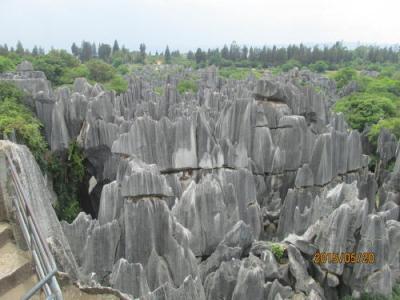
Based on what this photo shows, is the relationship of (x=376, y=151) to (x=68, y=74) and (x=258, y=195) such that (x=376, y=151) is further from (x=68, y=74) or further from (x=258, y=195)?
(x=68, y=74)

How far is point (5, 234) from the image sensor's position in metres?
4.22

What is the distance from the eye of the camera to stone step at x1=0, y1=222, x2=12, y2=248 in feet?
13.6

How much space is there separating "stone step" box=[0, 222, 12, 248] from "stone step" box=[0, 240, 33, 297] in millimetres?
63

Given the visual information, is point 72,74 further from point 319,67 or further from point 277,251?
point 319,67

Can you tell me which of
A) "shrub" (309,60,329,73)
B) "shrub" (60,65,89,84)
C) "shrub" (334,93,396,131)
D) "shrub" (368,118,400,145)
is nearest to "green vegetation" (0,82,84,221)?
"shrub" (368,118,400,145)

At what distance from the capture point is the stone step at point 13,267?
3.56 m

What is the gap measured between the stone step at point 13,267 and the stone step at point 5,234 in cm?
6

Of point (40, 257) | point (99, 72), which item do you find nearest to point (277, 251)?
point (40, 257)

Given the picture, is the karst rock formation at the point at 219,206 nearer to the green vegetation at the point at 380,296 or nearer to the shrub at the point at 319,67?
the green vegetation at the point at 380,296

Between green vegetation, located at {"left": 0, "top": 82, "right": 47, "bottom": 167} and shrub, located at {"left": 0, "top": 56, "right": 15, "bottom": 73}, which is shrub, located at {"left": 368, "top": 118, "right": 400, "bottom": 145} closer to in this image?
green vegetation, located at {"left": 0, "top": 82, "right": 47, "bottom": 167}

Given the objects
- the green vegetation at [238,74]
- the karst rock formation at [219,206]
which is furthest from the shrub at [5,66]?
the green vegetation at [238,74]

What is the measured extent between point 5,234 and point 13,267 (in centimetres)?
63

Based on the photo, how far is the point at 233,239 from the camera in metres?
10.1

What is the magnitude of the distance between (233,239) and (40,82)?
1613cm
